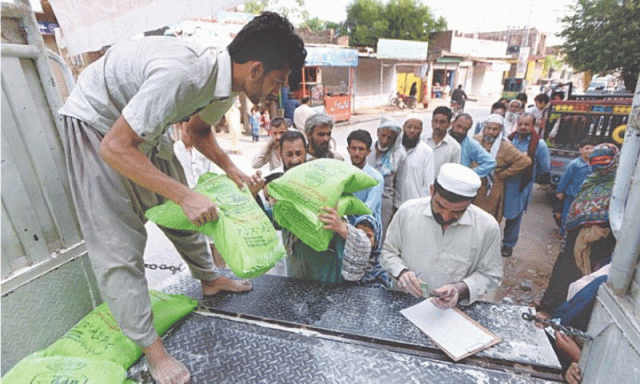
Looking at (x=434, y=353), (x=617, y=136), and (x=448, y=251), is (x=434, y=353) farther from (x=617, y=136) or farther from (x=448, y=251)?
(x=617, y=136)

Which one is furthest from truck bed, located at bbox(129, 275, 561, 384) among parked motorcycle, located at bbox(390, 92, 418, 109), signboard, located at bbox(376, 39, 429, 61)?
parked motorcycle, located at bbox(390, 92, 418, 109)

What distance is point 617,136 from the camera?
206 inches

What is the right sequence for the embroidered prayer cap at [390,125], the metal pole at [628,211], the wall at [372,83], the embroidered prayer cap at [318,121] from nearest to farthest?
the metal pole at [628,211]
the embroidered prayer cap at [318,121]
the embroidered prayer cap at [390,125]
the wall at [372,83]

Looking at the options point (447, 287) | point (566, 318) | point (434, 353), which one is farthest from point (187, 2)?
point (566, 318)

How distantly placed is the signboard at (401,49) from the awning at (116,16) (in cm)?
1855

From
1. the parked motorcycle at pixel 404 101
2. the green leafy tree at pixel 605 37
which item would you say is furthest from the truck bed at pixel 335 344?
the parked motorcycle at pixel 404 101

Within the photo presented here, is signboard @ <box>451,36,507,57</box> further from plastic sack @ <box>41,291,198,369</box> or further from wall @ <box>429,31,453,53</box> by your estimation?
plastic sack @ <box>41,291,198,369</box>

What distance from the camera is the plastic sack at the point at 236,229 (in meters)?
1.40

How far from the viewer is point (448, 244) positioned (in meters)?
2.00

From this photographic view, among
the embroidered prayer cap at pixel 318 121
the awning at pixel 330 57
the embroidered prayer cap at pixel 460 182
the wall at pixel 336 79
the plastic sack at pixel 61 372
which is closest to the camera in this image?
the plastic sack at pixel 61 372

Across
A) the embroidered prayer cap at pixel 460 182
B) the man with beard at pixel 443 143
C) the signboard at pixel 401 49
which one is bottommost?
the man with beard at pixel 443 143

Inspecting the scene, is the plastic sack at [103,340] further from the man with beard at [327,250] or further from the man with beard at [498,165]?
the man with beard at [498,165]

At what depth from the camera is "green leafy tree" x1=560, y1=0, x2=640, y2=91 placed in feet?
34.4

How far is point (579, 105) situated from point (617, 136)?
0.75 m
